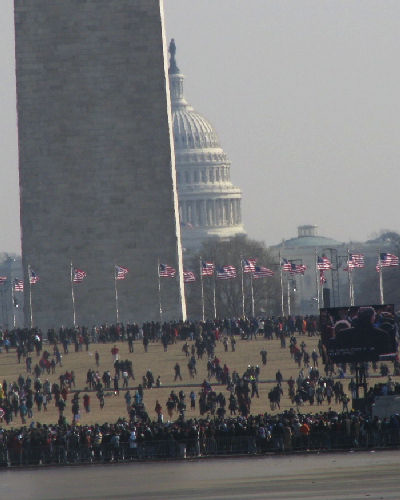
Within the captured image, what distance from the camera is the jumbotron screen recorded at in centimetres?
5506

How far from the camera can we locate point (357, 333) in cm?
5512

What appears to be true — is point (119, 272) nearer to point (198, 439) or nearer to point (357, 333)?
point (357, 333)

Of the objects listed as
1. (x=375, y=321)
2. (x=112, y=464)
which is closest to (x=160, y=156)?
(x=375, y=321)

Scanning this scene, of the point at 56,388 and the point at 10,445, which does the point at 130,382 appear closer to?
the point at 56,388

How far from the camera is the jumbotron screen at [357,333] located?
2168 inches

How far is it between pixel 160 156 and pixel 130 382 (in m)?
25.5

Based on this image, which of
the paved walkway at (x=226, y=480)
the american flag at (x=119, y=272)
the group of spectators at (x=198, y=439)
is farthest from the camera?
the american flag at (x=119, y=272)

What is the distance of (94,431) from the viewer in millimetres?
50062

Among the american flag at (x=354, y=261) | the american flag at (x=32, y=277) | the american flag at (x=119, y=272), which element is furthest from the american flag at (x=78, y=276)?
the american flag at (x=354, y=261)

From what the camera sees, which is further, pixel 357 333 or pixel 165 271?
pixel 165 271

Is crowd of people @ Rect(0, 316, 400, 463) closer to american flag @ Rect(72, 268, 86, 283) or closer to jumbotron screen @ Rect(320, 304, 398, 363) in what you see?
jumbotron screen @ Rect(320, 304, 398, 363)

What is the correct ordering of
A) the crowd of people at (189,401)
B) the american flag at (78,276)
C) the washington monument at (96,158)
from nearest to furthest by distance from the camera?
the crowd of people at (189,401) → the american flag at (78,276) → the washington monument at (96,158)

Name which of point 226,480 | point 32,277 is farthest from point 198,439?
point 32,277

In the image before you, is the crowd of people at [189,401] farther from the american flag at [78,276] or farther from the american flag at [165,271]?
the american flag at [165,271]
